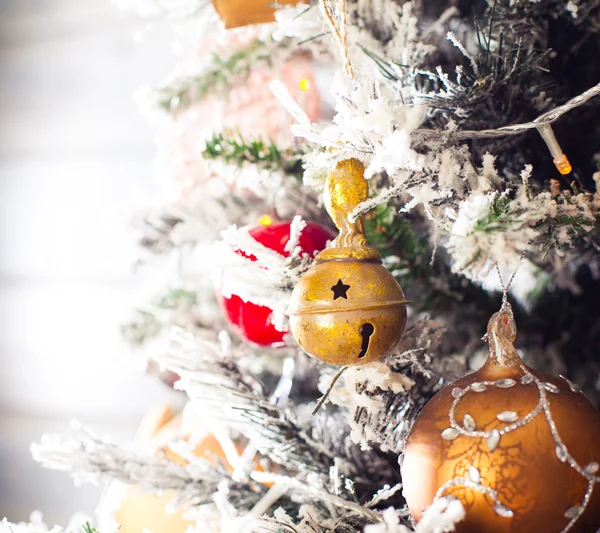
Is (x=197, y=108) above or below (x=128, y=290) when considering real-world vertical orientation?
above

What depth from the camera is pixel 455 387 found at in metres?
0.29

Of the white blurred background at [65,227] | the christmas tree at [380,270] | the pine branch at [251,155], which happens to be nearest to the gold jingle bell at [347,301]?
the christmas tree at [380,270]

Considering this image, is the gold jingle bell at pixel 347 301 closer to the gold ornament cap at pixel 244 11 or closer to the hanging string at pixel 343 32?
the hanging string at pixel 343 32

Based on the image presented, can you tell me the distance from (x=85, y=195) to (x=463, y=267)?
0.93m

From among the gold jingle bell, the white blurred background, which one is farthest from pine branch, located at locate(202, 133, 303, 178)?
the white blurred background

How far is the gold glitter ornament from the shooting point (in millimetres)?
253

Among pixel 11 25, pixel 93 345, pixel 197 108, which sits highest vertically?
pixel 11 25

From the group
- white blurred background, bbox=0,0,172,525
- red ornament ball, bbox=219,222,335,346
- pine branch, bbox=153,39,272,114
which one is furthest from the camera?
white blurred background, bbox=0,0,172,525

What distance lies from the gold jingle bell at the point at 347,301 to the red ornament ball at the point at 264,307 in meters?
0.10

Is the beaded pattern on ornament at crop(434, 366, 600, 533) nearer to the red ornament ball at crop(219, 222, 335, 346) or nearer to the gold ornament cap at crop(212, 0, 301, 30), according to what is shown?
the red ornament ball at crop(219, 222, 335, 346)

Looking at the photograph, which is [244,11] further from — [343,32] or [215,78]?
[343,32]

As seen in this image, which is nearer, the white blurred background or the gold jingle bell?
the gold jingle bell

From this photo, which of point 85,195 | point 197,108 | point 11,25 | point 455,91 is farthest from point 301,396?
point 11,25

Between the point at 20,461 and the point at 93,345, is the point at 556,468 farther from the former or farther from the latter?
the point at 20,461
